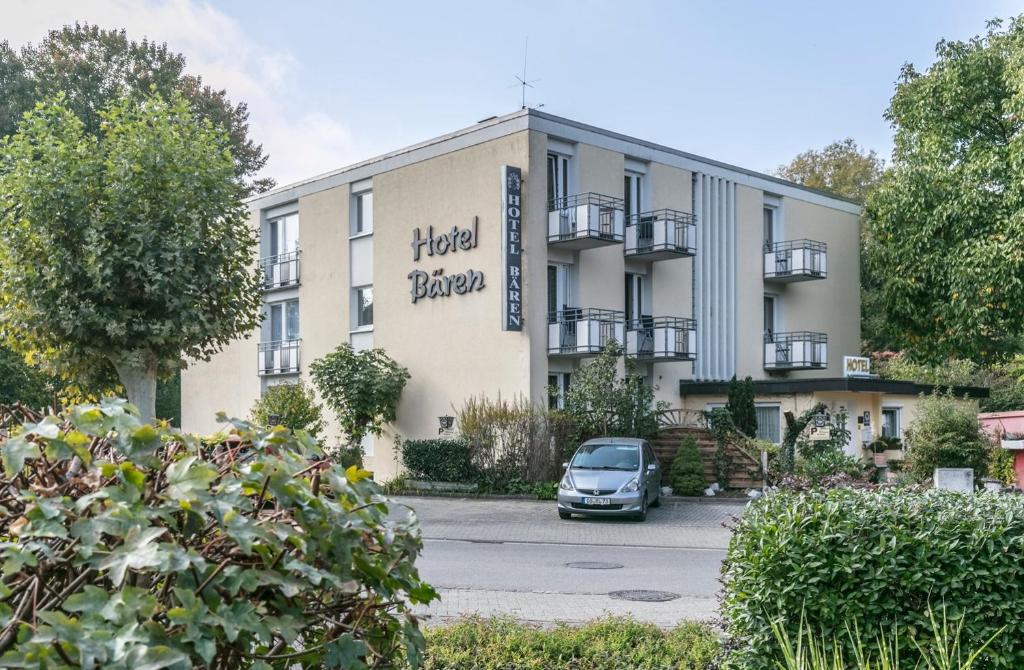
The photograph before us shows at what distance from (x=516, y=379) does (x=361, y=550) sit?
23355 millimetres

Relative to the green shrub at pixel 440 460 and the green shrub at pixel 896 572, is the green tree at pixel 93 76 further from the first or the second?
the green shrub at pixel 896 572

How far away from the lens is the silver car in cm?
1972

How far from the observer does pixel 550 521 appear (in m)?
20.0

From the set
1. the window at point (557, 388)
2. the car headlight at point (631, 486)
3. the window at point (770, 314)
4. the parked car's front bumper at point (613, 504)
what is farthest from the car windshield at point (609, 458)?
the window at point (770, 314)

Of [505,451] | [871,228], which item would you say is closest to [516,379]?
[505,451]

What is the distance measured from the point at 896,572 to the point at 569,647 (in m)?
2.42

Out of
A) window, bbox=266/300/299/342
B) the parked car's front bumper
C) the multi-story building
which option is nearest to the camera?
the parked car's front bumper

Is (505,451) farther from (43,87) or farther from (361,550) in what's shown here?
(43,87)

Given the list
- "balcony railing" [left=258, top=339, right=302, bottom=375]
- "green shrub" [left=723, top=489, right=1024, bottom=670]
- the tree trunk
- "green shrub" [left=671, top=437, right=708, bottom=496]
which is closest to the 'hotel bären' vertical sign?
"green shrub" [left=671, top=437, right=708, bottom=496]

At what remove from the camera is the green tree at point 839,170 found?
4375 centimetres

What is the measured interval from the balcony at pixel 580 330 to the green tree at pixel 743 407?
3.36 meters

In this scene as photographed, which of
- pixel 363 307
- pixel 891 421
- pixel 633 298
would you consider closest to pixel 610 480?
pixel 633 298

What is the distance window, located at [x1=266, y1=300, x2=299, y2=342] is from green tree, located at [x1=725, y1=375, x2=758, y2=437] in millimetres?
14201

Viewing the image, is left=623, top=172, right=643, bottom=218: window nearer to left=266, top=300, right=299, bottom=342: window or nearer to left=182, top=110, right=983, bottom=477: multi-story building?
left=182, top=110, right=983, bottom=477: multi-story building
